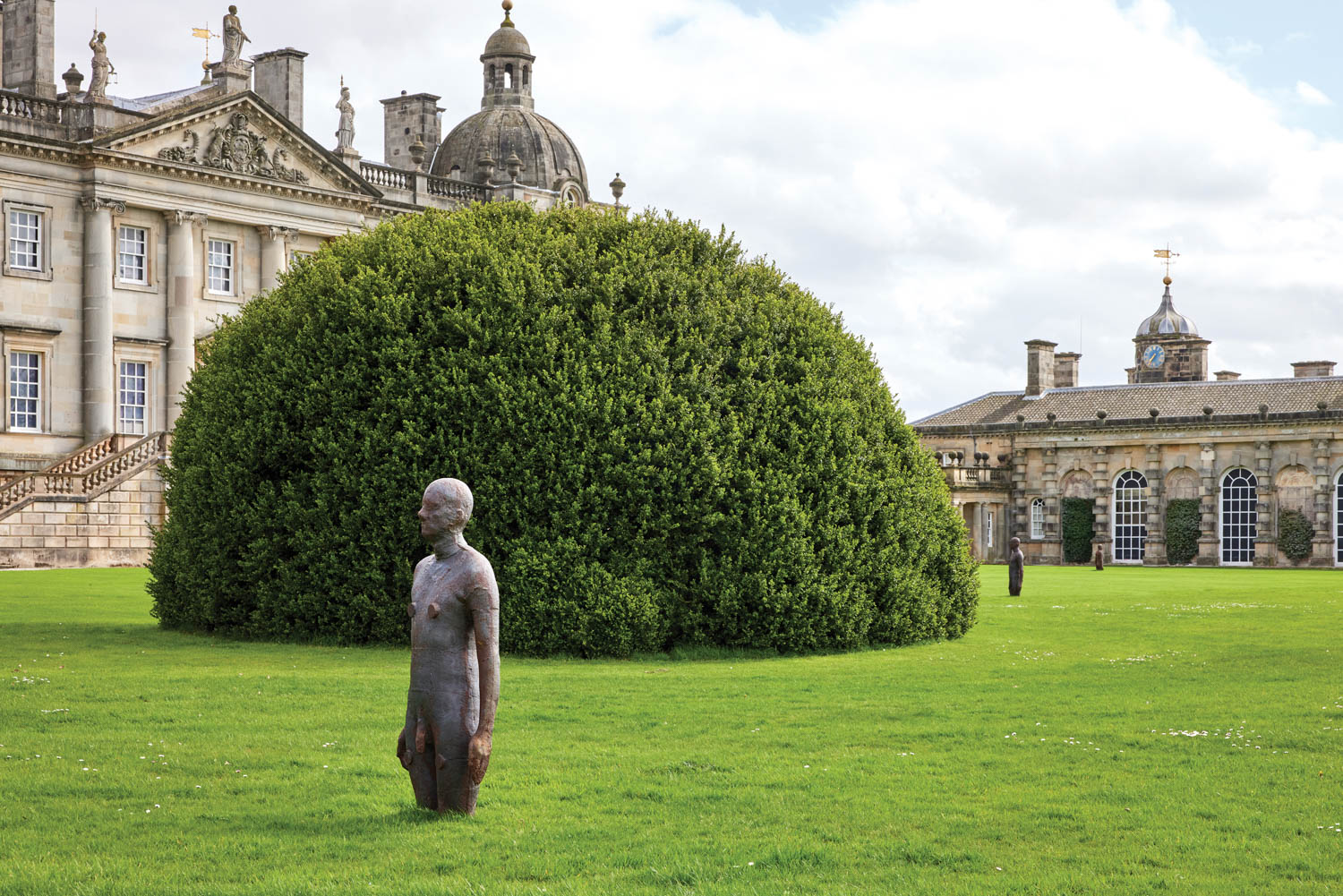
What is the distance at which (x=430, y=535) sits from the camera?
888 cm

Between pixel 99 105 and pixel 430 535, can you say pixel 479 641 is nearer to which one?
pixel 430 535

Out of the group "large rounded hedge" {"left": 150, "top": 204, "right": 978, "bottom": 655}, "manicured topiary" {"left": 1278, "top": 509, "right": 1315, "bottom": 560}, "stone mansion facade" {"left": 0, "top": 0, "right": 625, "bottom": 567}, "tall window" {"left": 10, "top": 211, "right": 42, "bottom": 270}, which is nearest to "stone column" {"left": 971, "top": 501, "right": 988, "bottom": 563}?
"manicured topiary" {"left": 1278, "top": 509, "right": 1315, "bottom": 560}

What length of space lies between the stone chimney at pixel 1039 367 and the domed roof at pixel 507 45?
1084 inches

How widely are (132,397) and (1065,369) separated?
158ft

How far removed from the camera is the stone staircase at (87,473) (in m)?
36.1

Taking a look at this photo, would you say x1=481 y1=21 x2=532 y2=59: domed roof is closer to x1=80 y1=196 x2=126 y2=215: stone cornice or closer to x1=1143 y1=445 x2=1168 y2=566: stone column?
x1=80 y1=196 x2=126 y2=215: stone cornice

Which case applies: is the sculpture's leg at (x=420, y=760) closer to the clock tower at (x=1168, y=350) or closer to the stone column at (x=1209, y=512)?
the stone column at (x=1209, y=512)

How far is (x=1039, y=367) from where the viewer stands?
72.6 metres

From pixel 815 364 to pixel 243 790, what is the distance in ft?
36.8

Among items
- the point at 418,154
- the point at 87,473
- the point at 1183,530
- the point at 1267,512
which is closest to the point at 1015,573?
the point at 87,473

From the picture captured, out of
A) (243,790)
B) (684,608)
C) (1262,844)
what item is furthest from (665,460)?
(1262,844)

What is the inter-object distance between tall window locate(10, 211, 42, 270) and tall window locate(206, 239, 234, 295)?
5230 millimetres

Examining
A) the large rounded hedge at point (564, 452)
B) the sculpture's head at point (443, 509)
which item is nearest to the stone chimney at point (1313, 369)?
the large rounded hedge at point (564, 452)

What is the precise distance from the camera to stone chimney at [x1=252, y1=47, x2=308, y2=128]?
50969mm
